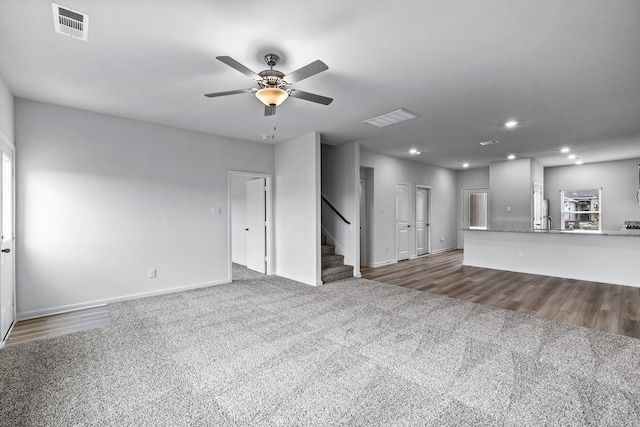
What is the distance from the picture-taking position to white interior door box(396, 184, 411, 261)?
7535mm

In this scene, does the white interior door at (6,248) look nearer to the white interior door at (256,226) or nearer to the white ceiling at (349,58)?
the white ceiling at (349,58)

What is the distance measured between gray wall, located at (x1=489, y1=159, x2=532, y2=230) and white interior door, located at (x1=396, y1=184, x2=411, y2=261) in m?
2.36

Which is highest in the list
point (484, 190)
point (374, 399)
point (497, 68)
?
point (497, 68)

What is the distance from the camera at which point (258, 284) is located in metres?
5.20

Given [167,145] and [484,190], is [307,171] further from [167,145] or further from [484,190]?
[484,190]

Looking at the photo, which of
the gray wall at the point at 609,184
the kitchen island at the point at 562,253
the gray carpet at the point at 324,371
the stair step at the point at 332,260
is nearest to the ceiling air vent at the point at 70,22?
the gray carpet at the point at 324,371

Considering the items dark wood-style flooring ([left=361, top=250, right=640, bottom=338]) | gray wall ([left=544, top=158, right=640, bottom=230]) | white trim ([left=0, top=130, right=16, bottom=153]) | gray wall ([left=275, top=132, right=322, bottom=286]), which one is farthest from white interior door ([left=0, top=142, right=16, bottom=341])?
gray wall ([left=544, top=158, right=640, bottom=230])

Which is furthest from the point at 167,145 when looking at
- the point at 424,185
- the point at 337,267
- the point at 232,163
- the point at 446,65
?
the point at 424,185

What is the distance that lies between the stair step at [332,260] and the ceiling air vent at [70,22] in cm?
464

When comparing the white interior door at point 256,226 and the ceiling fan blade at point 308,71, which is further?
the white interior door at point 256,226

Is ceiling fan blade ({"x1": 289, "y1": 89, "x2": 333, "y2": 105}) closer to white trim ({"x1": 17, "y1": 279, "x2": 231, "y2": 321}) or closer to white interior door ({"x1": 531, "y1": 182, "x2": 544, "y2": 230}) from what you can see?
white trim ({"x1": 17, "y1": 279, "x2": 231, "y2": 321})

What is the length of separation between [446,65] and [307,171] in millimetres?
2961

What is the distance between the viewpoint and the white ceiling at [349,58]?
2025 millimetres

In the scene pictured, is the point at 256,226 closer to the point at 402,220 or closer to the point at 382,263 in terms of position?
the point at 382,263
